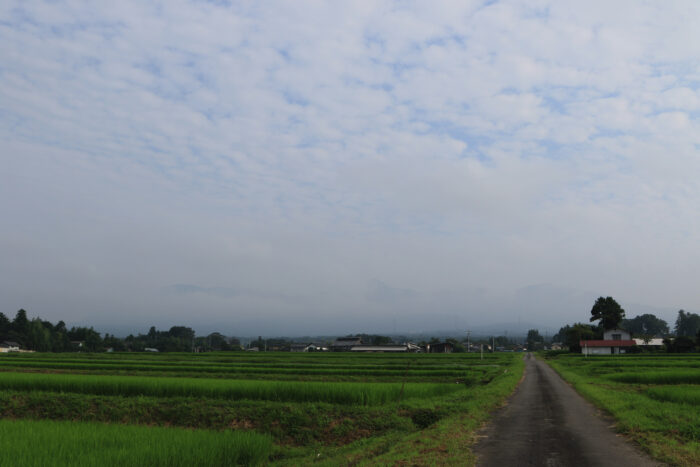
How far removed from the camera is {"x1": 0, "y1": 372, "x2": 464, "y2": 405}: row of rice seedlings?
2020 centimetres

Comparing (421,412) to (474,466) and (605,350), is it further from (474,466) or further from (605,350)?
(605,350)

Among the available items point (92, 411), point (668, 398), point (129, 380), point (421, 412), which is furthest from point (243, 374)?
point (668, 398)

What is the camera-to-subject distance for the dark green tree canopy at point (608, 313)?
9794 centimetres

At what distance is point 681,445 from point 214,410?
14729 millimetres

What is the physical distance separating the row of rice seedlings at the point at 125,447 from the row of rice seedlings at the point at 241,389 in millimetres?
6614

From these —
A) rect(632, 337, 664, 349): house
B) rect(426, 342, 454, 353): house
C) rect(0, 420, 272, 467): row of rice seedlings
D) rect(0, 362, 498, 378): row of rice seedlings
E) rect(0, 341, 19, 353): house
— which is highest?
rect(0, 420, 272, 467): row of rice seedlings

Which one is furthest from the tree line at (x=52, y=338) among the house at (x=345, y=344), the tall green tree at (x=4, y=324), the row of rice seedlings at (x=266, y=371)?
the row of rice seedlings at (x=266, y=371)

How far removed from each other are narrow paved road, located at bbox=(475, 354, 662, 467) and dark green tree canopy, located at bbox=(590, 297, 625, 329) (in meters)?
91.0

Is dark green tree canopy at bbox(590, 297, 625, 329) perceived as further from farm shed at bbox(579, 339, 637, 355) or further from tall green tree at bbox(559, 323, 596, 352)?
farm shed at bbox(579, 339, 637, 355)

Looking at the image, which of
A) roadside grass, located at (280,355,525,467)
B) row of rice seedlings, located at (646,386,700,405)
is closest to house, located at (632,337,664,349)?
row of rice seedlings, located at (646,386,700,405)

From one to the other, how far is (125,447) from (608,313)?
106437mm

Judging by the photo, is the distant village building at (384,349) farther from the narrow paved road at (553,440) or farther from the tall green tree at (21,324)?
the narrow paved road at (553,440)

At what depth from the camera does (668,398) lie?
2002 cm

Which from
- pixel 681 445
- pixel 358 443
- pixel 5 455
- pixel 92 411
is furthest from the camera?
pixel 92 411
